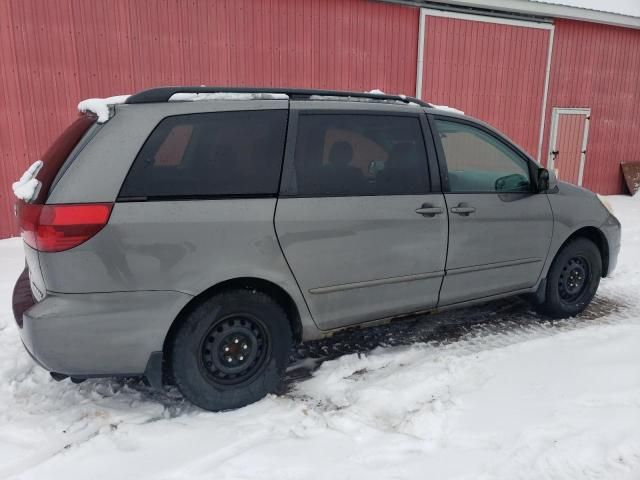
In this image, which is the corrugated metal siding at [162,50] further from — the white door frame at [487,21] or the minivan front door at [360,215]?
the minivan front door at [360,215]

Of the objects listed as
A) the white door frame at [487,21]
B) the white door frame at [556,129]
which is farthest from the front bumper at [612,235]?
the white door frame at [556,129]

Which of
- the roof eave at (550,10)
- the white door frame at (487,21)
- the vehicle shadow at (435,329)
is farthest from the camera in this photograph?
the roof eave at (550,10)

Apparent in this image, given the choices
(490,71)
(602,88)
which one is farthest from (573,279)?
(602,88)

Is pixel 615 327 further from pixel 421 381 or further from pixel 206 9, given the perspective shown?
pixel 206 9

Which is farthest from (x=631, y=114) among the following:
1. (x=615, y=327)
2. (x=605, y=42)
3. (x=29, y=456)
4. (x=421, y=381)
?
(x=29, y=456)

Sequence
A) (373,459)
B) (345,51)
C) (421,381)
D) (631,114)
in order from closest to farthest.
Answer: (373,459), (421,381), (345,51), (631,114)

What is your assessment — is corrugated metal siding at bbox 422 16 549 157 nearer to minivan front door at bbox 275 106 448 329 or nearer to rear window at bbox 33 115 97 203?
minivan front door at bbox 275 106 448 329

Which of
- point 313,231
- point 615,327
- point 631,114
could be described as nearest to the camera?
point 313,231

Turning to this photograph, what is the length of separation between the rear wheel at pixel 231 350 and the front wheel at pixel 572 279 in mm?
2439

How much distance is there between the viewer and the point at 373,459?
2.46 m

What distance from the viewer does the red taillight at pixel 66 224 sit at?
7.93ft

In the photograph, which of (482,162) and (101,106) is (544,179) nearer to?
(482,162)

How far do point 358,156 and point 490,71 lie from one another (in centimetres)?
747

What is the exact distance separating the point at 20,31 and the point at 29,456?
5700 mm
